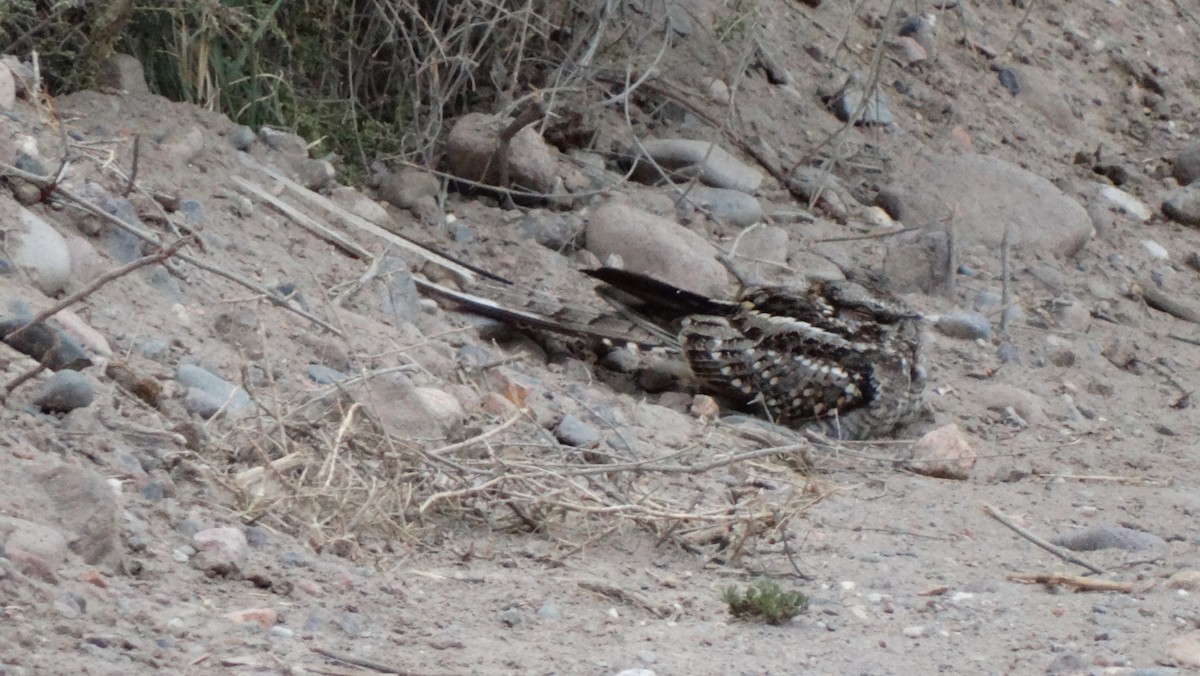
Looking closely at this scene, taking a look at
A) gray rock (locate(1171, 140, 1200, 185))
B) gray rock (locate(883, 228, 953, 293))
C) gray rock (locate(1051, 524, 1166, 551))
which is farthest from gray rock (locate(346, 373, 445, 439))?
gray rock (locate(1171, 140, 1200, 185))

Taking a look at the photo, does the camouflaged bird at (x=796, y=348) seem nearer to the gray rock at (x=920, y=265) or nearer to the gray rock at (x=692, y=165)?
the gray rock at (x=920, y=265)

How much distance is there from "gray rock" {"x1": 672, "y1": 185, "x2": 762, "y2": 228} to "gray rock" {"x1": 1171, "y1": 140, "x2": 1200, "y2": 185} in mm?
3328

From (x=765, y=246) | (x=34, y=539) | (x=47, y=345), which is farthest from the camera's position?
(x=765, y=246)

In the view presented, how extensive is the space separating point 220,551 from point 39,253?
1.30 meters

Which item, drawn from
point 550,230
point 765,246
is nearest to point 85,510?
point 550,230

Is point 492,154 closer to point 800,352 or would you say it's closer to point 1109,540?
point 800,352

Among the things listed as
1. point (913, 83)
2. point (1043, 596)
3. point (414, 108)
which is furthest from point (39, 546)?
point (913, 83)

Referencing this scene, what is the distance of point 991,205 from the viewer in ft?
22.7

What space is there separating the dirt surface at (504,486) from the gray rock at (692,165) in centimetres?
17

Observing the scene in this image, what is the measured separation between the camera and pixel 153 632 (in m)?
2.29

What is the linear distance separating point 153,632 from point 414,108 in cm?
380

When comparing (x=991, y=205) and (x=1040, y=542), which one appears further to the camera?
(x=991, y=205)

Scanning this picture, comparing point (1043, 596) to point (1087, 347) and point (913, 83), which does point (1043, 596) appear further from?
point (913, 83)

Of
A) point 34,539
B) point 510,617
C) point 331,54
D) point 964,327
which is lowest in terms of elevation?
point 964,327
